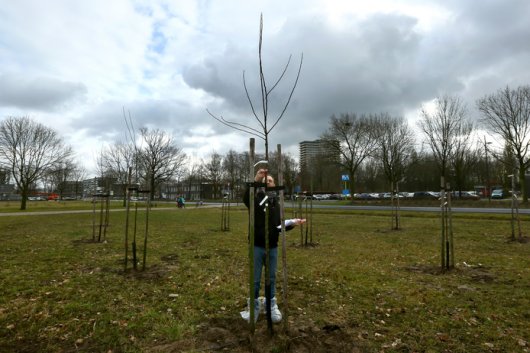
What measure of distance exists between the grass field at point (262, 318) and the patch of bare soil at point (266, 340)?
0.04 ft

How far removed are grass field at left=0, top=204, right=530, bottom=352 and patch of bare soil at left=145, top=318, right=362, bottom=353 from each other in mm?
13

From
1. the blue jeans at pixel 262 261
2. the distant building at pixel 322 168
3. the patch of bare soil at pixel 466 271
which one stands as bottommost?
the patch of bare soil at pixel 466 271

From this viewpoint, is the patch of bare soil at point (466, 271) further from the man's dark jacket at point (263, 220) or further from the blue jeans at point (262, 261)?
the man's dark jacket at point (263, 220)

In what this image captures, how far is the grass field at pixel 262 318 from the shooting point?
3.72 m

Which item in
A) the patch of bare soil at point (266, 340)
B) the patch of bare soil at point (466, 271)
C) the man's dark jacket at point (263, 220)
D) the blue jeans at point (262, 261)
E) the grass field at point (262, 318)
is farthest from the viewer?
the patch of bare soil at point (466, 271)

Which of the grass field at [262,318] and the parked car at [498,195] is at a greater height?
the parked car at [498,195]

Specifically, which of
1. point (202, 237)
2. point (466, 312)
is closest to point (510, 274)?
point (466, 312)

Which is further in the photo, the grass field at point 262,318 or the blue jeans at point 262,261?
the blue jeans at point 262,261

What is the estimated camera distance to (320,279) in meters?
6.41

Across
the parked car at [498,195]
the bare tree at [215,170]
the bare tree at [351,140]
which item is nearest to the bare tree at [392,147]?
the bare tree at [351,140]

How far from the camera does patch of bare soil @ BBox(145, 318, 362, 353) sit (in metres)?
3.52

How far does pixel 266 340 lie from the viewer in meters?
3.68

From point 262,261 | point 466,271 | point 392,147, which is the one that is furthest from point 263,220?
point 392,147

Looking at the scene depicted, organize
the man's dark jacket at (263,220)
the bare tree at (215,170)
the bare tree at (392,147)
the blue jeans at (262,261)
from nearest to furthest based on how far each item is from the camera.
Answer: the man's dark jacket at (263,220) → the blue jeans at (262,261) → the bare tree at (392,147) → the bare tree at (215,170)
